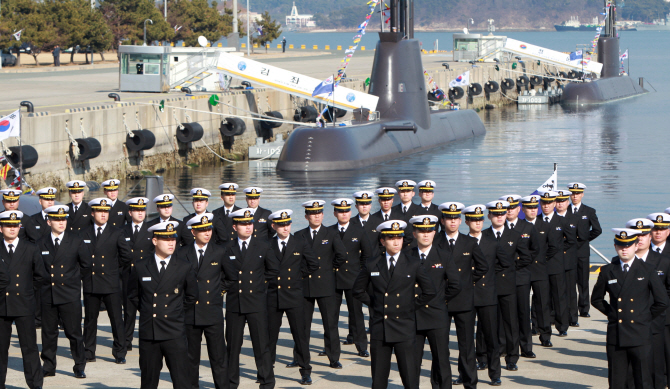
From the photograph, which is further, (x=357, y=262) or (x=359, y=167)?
(x=359, y=167)

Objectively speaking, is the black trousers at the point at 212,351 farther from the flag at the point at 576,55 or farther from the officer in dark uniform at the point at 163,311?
the flag at the point at 576,55

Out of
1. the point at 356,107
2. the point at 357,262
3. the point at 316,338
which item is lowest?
the point at 316,338

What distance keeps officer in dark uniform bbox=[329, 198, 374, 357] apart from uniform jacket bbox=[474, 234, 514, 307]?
6.08 ft

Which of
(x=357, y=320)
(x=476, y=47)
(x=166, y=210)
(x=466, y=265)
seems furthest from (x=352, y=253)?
(x=476, y=47)

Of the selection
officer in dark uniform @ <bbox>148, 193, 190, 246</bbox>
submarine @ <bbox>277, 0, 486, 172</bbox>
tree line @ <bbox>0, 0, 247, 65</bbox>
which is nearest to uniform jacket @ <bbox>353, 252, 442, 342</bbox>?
officer in dark uniform @ <bbox>148, 193, 190, 246</bbox>

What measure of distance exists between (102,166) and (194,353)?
2547 cm

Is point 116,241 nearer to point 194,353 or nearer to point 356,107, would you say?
point 194,353

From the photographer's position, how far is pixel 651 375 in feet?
35.6

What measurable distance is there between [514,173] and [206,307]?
29220 millimetres

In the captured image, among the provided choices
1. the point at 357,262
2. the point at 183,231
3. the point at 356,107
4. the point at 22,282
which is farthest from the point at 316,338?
the point at 356,107

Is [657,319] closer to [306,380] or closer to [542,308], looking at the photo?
[542,308]

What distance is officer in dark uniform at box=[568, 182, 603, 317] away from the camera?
1488 cm

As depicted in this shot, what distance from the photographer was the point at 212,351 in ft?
36.4

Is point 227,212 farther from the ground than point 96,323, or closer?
farther from the ground
